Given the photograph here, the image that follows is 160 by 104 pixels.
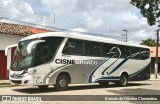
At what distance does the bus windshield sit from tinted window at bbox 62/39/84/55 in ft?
6.81

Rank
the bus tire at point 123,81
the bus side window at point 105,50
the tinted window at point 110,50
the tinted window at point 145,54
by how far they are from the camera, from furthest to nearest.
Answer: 1. the tinted window at point 145,54
2. the bus tire at point 123,81
3. the tinted window at point 110,50
4. the bus side window at point 105,50

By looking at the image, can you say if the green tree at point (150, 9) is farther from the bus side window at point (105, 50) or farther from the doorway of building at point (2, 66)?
the doorway of building at point (2, 66)

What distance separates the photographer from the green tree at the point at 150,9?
16344 mm

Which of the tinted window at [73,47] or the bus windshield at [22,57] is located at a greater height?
the tinted window at [73,47]

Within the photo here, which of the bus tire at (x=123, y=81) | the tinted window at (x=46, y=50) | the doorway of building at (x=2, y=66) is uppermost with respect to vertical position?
the tinted window at (x=46, y=50)

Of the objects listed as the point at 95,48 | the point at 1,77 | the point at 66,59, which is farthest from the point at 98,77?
the point at 1,77

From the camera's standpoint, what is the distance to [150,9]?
16.6 meters

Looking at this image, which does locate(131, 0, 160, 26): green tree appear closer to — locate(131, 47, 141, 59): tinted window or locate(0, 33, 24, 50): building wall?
locate(131, 47, 141, 59): tinted window

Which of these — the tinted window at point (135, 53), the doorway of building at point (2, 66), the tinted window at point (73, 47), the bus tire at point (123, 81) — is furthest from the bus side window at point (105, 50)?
the doorway of building at point (2, 66)

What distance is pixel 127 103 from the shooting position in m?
14.5

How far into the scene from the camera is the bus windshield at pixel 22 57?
1814 cm

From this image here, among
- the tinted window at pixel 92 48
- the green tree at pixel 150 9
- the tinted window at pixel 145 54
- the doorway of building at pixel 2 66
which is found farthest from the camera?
the doorway of building at pixel 2 66

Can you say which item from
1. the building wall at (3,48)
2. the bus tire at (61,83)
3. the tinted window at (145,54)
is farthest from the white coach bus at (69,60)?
the building wall at (3,48)

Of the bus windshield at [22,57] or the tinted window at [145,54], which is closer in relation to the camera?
the bus windshield at [22,57]
